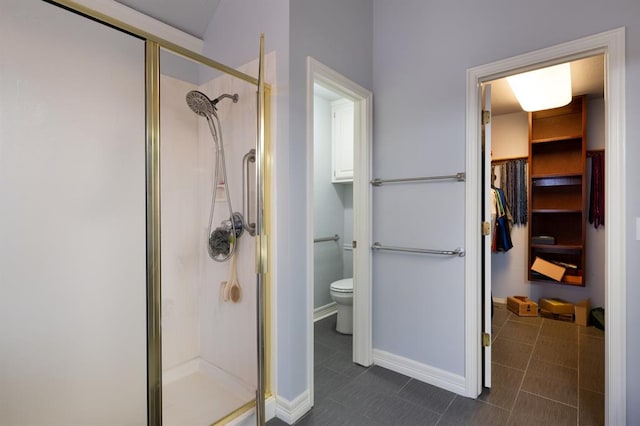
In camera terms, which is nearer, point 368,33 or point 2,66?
point 2,66

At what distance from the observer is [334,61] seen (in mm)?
2049

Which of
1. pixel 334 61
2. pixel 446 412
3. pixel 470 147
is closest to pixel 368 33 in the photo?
pixel 334 61

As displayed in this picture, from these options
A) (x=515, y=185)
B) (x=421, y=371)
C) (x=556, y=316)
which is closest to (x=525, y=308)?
(x=556, y=316)

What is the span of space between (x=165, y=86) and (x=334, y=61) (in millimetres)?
1115

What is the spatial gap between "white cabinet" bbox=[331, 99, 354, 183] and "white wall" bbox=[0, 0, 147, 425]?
2164mm

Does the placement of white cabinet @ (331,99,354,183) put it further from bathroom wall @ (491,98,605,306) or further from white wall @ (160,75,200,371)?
bathroom wall @ (491,98,605,306)

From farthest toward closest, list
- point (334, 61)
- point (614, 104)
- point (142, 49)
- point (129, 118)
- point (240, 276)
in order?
point (334, 61) → point (240, 276) → point (129, 118) → point (614, 104) → point (142, 49)

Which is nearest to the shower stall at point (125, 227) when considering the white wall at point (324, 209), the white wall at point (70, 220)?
the white wall at point (70, 220)

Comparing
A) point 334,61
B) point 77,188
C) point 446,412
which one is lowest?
point 446,412

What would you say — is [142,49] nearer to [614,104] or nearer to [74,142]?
[74,142]

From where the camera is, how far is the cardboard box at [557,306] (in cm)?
337

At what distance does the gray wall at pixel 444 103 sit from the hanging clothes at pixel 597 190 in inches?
92.3

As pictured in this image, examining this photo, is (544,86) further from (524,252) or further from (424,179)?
(524,252)

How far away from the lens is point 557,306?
3.40m
